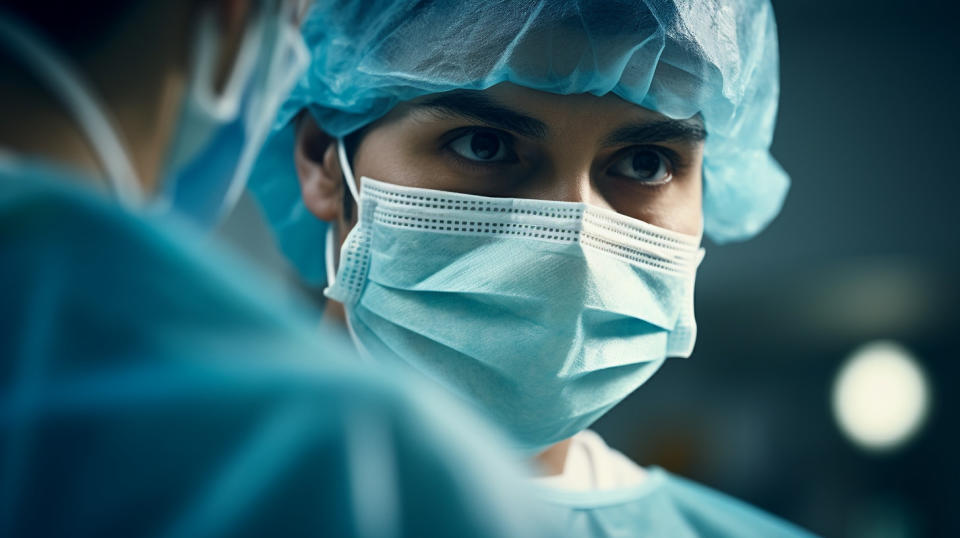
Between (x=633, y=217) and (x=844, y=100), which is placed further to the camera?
(x=844, y=100)

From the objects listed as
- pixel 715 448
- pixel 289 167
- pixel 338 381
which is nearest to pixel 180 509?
pixel 338 381

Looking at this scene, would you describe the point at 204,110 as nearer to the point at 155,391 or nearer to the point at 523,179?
the point at 155,391

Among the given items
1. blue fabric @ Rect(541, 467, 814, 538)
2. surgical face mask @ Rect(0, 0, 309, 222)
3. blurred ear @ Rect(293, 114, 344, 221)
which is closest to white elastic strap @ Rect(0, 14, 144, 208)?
surgical face mask @ Rect(0, 0, 309, 222)

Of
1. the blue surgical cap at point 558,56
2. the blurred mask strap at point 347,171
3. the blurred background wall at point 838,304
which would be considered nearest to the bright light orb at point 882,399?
the blurred background wall at point 838,304

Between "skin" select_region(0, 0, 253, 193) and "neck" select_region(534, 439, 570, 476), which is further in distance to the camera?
"neck" select_region(534, 439, 570, 476)

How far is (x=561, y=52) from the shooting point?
971mm

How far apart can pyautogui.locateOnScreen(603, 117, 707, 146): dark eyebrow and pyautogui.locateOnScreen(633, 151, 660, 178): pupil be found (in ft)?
0.10

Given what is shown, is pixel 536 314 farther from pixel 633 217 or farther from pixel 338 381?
pixel 338 381

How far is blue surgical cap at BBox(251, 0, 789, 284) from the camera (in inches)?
38.3

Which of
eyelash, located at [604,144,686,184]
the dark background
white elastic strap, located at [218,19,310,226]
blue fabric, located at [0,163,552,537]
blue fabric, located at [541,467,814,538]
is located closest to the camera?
blue fabric, located at [0,163,552,537]

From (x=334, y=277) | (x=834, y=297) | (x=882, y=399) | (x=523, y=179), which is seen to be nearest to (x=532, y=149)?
(x=523, y=179)

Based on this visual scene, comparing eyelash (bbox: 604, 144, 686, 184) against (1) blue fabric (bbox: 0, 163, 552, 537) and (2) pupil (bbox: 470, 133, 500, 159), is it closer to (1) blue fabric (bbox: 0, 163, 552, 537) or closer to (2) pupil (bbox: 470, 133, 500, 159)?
(2) pupil (bbox: 470, 133, 500, 159)

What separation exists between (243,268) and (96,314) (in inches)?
3.5

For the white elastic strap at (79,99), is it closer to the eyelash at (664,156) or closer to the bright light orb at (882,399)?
the eyelash at (664,156)
